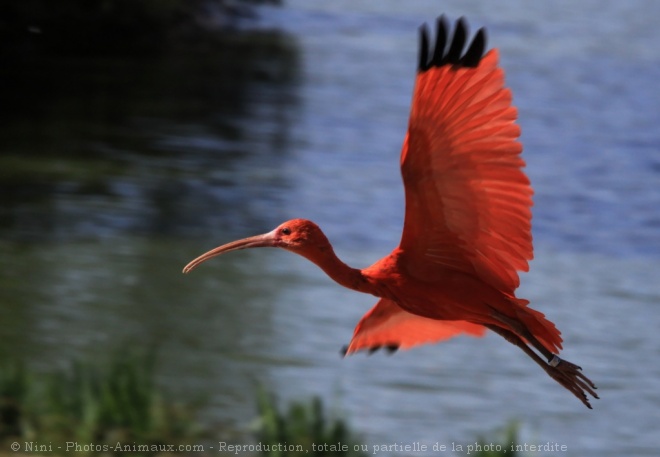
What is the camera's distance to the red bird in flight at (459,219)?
353 cm

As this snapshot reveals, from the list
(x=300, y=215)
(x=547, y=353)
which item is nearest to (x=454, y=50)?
(x=547, y=353)

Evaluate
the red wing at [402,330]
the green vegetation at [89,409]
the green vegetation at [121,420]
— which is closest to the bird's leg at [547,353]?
the red wing at [402,330]

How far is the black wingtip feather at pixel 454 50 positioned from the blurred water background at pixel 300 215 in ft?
9.57

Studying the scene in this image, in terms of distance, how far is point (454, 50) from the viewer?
3488 mm

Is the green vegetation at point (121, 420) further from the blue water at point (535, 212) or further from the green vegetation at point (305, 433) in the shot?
the blue water at point (535, 212)

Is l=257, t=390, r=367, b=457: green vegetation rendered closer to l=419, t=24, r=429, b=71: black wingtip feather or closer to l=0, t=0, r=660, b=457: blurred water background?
Answer: l=0, t=0, r=660, b=457: blurred water background

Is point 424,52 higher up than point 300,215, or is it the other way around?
point 424,52

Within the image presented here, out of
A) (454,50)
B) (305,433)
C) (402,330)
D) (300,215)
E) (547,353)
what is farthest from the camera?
(300,215)

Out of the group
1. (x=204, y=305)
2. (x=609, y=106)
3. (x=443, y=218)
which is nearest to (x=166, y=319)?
(x=204, y=305)

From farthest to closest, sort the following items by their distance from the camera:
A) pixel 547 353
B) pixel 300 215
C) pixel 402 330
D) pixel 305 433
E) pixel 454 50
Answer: pixel 300 215 < pixel 305 433 < pixel 402 330 < pixel 547 353 < pixel 454 50

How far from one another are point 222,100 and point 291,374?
8.59 m

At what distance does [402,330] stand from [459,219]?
83 cm

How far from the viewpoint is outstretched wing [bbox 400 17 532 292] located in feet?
11.6

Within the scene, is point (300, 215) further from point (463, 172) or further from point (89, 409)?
point (463, 172)
